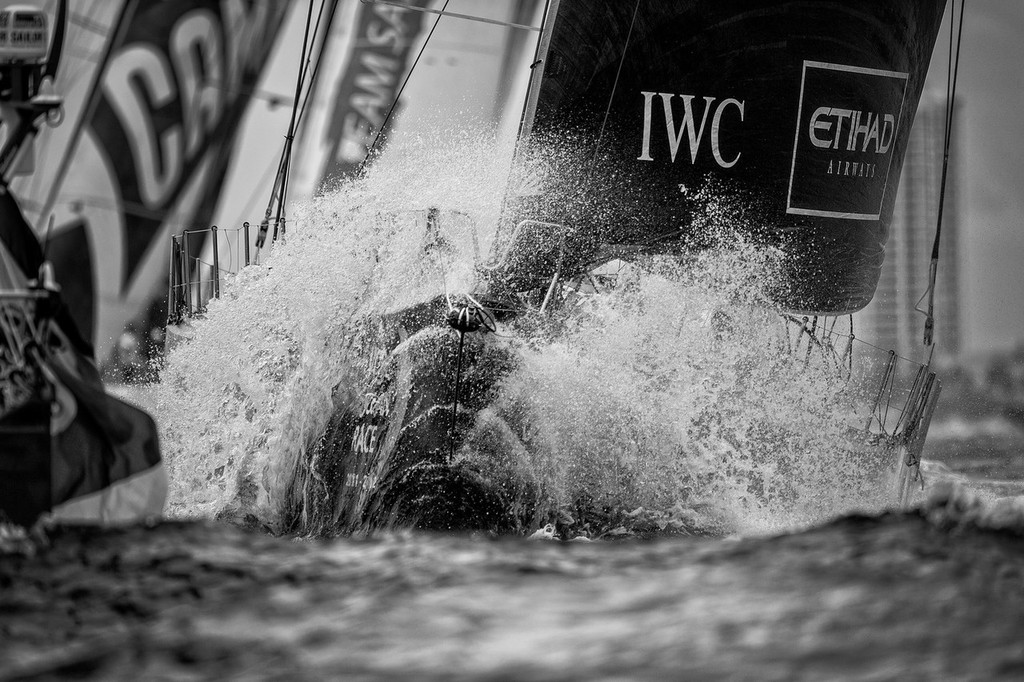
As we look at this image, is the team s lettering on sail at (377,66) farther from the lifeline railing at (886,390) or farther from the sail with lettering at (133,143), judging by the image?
the lifeline railing at (886,390)

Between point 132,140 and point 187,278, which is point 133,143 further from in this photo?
point 187,278

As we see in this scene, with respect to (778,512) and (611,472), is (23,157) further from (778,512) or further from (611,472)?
(778,512)

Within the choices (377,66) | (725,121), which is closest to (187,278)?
(725,121)

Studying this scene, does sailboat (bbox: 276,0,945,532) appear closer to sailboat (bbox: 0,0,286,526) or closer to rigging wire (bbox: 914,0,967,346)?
rigging wire (bbox: 914,0,967,346)

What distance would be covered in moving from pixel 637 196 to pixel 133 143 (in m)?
9.31

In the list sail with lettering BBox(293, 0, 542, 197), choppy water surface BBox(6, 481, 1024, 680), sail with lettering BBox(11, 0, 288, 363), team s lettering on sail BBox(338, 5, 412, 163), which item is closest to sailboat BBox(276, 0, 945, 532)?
choppy water surface BBox(6, 481, 1024, 680)

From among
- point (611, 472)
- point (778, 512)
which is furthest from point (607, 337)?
point (778, 512)

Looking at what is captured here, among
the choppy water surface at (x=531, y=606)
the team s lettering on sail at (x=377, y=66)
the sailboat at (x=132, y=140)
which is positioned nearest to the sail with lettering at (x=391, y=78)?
the team s lettering on sail at (x=377, y=66)

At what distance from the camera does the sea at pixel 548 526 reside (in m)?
1.82

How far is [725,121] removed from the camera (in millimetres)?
5691

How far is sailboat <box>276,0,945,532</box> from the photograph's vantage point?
4.25 m

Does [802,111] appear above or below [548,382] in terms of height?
above

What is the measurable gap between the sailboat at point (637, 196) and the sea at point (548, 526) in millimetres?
110

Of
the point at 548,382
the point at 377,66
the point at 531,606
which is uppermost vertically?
the point at 377,66
